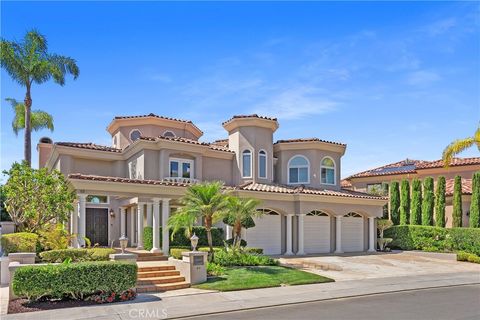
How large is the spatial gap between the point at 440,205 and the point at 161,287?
77.1 feet

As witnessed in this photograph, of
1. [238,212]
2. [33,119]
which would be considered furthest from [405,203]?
[33,119]

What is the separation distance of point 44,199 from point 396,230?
79.0ft

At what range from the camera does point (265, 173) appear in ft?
98.4

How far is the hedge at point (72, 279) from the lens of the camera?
12.9m

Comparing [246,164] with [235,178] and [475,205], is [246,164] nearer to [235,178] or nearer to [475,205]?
[235,178]

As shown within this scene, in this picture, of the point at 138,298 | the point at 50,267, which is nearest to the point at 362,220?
the point at 138,298

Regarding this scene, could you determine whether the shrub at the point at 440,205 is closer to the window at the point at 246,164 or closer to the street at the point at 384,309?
the window at the point at 246,164

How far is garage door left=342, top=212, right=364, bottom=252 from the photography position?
98.9 feet

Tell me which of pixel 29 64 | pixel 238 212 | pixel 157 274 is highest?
pixel 29 64

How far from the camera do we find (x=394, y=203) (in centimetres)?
3438

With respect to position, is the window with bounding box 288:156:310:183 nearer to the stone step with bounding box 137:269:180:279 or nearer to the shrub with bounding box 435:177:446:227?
the shrub with bounding box 435:177:446:227

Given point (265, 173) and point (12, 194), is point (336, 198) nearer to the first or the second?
point (265, 173)

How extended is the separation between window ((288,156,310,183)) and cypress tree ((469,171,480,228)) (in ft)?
37.2

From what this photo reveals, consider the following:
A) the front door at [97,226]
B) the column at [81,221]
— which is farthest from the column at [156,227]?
the front door at [97,226]
